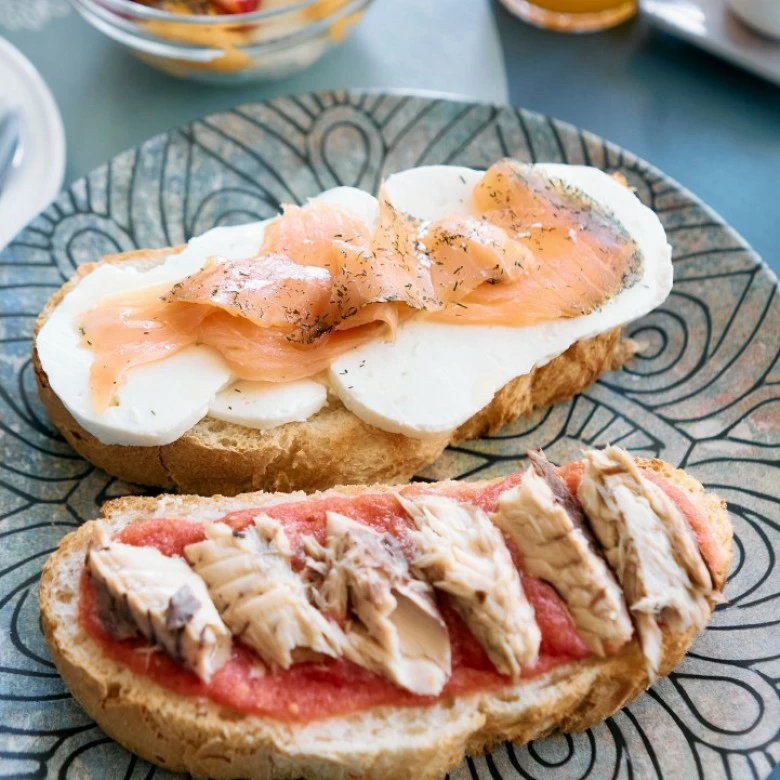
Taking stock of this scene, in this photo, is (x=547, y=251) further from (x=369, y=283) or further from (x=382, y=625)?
(x=382, y=625)

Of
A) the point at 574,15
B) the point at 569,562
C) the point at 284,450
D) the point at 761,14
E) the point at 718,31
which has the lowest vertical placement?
the point at 284,450

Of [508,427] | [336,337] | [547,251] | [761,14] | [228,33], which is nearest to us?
[336,337]

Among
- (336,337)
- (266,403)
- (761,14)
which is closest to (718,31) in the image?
(761,14)

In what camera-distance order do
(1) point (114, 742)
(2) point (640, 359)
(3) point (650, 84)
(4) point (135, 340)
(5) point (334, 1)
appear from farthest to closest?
(3) point (650, 84) < (5) point (334, 1) < (2) point (640, 359) < (4) point (135, 340) < (1) point (114, 742)

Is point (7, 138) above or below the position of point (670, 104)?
below

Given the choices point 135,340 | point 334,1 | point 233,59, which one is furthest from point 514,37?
point 135,340

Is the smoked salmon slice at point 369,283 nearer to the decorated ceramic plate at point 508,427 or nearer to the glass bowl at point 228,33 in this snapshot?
the decorated ceramic plate at point 508,427

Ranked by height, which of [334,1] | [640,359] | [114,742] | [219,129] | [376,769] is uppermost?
[334,1]

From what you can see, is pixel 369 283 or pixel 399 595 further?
pixel 369 283

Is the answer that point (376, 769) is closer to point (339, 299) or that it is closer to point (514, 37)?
point (339, 299)
